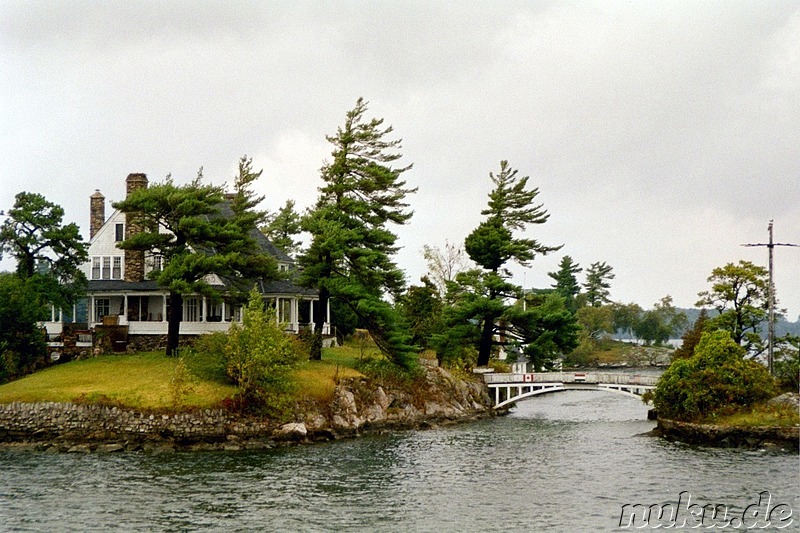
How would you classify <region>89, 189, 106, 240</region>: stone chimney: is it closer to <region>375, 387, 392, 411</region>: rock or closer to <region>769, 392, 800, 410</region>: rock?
<region>375, 387, 392, 411</region>: rock

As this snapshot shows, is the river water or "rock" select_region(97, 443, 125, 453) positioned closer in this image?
the river water

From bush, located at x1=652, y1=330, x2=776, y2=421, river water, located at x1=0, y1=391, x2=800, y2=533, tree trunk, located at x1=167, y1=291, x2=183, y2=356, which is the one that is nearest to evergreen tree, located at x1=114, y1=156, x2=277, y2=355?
tree trunk, located at x1=167, y1=291, x2=183, y2=356

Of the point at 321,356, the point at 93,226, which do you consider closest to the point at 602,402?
the point at 321,356

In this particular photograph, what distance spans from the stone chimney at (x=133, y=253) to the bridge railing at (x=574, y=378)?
28.7 metres

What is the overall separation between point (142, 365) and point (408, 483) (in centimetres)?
2676

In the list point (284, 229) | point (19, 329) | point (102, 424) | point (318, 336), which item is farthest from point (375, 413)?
point (284, 229)

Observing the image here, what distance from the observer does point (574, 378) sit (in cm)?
6938

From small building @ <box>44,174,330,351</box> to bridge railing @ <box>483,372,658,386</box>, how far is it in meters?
16.9

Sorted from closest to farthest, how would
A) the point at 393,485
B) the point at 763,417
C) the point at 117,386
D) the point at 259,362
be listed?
the point at 393,485 < the point at 763,417 < the point at 259,362 < the point at 117,386

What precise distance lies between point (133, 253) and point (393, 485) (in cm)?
3640

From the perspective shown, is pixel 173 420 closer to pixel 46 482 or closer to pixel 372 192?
pixel 46 482

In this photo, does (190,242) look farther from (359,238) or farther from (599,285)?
(599,285)

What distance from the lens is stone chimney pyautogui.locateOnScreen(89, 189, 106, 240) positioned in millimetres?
74312

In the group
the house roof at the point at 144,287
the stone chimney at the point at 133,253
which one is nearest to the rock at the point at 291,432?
the house roof at the point at 144,287
